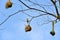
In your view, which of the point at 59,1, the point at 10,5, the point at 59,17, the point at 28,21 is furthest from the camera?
the point at 28,21

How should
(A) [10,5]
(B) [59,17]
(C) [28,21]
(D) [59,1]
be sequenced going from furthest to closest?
1. (C) [28,21]
2. (A) [10,5]
3. (D) [59,1]
4. (B) [59,17]

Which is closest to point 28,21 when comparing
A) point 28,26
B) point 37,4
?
point 28,26

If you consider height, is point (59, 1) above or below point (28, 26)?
above

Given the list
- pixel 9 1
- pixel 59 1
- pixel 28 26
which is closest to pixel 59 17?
pixel 59 1

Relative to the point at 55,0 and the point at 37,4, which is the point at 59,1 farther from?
the point at 37,4

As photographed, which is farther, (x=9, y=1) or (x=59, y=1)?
(x=9, y=1)

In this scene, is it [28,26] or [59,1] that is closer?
[59,1]

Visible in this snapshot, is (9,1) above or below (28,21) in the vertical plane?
above

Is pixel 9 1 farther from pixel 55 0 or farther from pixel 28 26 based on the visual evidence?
pixel 55 0

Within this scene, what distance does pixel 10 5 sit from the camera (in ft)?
9.68

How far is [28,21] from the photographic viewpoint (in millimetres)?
3141

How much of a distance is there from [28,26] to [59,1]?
2.48ft

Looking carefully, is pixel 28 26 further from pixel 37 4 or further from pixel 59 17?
pixel 59 17

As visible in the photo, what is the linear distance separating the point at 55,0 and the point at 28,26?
0.70m
